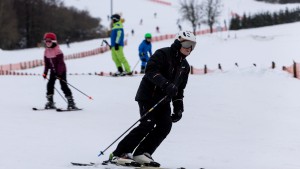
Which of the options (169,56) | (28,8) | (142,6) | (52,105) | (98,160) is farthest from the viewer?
(142,6)

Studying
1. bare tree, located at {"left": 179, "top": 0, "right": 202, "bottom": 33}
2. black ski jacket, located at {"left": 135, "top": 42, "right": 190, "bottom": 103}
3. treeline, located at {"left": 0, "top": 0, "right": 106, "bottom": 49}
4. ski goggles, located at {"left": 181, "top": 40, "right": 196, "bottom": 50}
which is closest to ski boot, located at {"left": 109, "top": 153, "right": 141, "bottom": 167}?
black ski jacket, located at {"left": 135, "top": 42, "right": 190, "bottom": 103}

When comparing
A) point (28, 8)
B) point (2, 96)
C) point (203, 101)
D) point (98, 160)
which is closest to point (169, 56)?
point (98, 160)

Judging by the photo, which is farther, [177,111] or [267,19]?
[267,19]

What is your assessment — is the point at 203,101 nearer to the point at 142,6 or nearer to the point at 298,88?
the point at 298,88

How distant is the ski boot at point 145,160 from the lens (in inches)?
235

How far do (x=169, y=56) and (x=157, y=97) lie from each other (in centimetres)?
49

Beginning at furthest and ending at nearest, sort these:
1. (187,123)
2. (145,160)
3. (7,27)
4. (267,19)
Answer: (267,19), (7,27), (187,123), (145,160)

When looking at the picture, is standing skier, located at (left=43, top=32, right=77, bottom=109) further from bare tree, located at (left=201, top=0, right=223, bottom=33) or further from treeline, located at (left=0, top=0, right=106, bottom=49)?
bare tree, located at (left=201, top=0, right=223, bottom=33)

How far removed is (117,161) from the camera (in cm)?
607

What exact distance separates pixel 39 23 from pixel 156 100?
77.1m

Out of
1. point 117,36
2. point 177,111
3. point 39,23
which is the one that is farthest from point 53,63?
point 39,23

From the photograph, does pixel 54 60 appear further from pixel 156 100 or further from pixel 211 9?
pixel 211 9

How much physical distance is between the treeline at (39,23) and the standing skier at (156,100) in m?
68.4

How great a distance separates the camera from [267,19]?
2761 inches
